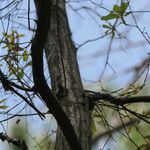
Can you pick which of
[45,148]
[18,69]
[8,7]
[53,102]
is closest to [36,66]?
[53,102]

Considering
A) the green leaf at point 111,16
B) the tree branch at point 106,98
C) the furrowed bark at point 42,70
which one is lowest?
the furrowed bark at point 42,70

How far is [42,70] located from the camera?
150 centimetres

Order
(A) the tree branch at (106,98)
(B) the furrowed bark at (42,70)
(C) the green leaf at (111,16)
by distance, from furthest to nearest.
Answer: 1. (A) the tree branch at (106,98)
2. (C) the green leaf at (111,16)
3. (B) the furrowed bark at (42,70)

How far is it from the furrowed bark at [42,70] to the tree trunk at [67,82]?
0.18 metres

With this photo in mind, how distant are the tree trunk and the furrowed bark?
0.18 meters

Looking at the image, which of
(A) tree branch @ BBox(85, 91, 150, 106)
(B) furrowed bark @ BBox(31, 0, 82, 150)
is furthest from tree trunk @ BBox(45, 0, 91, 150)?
(B) furrowed bark @ BBox(31, 0, 82, 150)

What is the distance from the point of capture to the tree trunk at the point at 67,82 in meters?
1.88

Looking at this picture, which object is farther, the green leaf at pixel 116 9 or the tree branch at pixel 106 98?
the tree branch at pixel 106 98

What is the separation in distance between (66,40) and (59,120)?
59 centimetres

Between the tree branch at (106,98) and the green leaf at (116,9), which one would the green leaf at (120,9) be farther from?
the tree branch at (106,98)

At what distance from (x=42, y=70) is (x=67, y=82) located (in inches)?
19.7

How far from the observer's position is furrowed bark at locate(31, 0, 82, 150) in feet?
4.49

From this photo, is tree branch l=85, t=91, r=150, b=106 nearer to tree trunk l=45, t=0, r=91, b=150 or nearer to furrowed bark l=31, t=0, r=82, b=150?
tree trunk l=45, t=0, r=91, b=150

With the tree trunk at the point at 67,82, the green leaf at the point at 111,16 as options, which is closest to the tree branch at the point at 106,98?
the tree trunk at the point at 67,82
